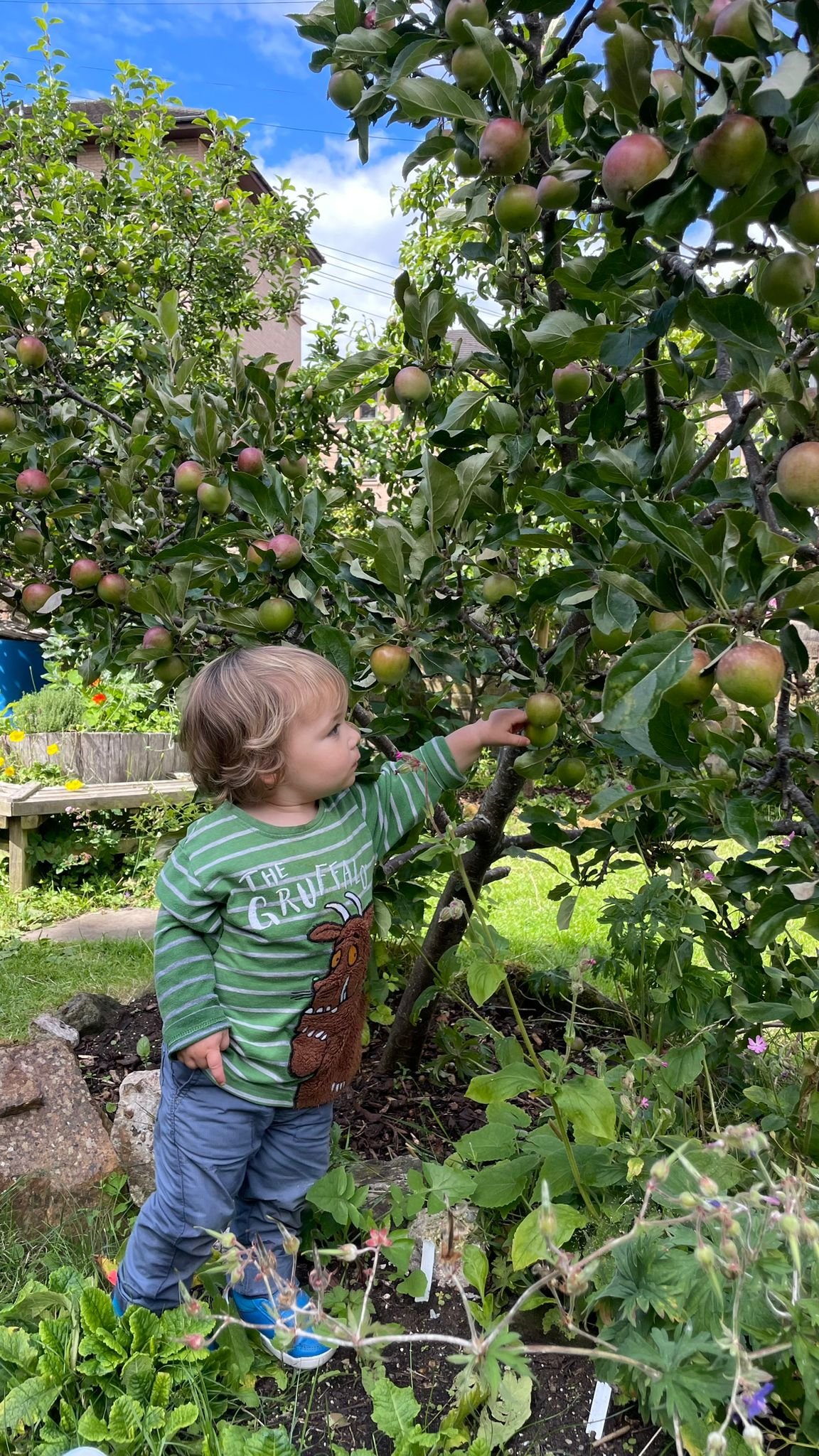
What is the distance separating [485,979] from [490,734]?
0.46m

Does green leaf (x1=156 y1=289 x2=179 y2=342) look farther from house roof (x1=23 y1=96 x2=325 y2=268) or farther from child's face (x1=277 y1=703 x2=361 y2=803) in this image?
house roof (x1=23 y1=96 x2=325 y2=268)

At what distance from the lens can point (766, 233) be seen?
1023 millimetres

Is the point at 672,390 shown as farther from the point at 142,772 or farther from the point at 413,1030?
the point at 142,772

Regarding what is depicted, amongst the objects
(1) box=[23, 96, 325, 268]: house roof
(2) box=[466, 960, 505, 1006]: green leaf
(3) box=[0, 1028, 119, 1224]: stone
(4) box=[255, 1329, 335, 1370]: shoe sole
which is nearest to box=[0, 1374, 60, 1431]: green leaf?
(4) box=[255, 1329, 335, 1370]: shoe sole

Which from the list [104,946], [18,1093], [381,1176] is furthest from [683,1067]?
[104,946]

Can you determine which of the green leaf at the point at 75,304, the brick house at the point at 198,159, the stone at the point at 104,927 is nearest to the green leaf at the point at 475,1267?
the green leaf at the point at 75,304

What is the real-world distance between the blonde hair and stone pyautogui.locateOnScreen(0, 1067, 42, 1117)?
96 cm

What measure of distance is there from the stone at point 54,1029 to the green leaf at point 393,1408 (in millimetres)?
1523

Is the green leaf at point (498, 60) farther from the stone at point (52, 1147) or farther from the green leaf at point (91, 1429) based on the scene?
the stone at point (52, 1147)

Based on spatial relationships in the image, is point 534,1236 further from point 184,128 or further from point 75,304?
point 184,128

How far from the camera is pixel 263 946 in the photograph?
5.37ft

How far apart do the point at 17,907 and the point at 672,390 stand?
12.1 ft

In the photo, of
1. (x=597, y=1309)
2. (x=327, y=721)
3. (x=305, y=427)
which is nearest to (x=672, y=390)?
(x=327, y=721)

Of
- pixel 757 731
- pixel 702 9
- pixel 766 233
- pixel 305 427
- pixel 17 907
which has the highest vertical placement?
pixel 702 9
